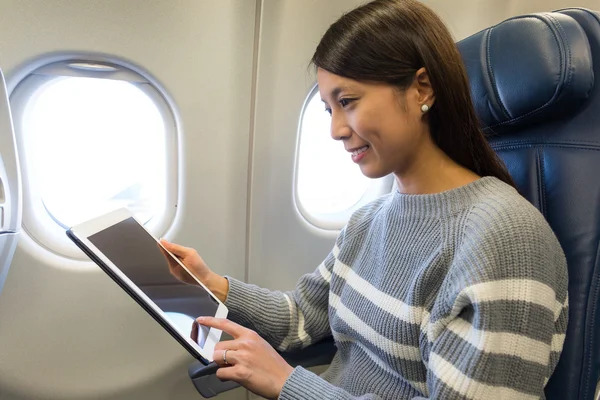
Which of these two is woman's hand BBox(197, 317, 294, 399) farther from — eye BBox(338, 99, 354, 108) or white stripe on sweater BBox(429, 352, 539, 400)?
eye BBox(338, 99, 354, 108)

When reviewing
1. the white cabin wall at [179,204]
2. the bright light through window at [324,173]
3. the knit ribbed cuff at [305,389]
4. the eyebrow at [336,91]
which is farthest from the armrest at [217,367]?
the eyebrow at [336,91]

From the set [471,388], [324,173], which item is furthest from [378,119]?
[324,173]

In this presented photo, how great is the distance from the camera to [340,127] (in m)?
0.89

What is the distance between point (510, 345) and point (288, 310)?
630 mm

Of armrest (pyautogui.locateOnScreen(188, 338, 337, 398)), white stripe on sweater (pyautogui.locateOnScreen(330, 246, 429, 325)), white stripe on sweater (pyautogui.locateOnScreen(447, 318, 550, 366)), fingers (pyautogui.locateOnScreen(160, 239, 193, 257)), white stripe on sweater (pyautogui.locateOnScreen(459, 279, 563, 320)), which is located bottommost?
armrest (pyautogui.locateOnScreen(188, 338, 337, 398))

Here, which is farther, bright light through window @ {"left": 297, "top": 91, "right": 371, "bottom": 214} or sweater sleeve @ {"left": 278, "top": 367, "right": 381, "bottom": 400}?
bright light through window @ {"left": 297, "top": 91, "right": 371, "bottom": 214}

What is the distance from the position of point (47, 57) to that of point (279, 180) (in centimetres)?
75

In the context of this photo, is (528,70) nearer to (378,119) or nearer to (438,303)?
(378,119)

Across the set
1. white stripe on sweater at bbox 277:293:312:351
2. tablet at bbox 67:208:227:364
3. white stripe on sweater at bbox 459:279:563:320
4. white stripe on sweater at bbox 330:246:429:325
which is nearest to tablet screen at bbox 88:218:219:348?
tablet at bbox 67:208:227:364

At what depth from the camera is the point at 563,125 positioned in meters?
0.86

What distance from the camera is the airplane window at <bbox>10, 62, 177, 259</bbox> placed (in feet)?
4.09

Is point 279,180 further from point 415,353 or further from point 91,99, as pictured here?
point 415,353

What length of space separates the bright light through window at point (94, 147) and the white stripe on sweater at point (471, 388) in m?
1.03

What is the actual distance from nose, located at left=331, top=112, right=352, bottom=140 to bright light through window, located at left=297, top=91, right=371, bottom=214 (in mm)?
755
